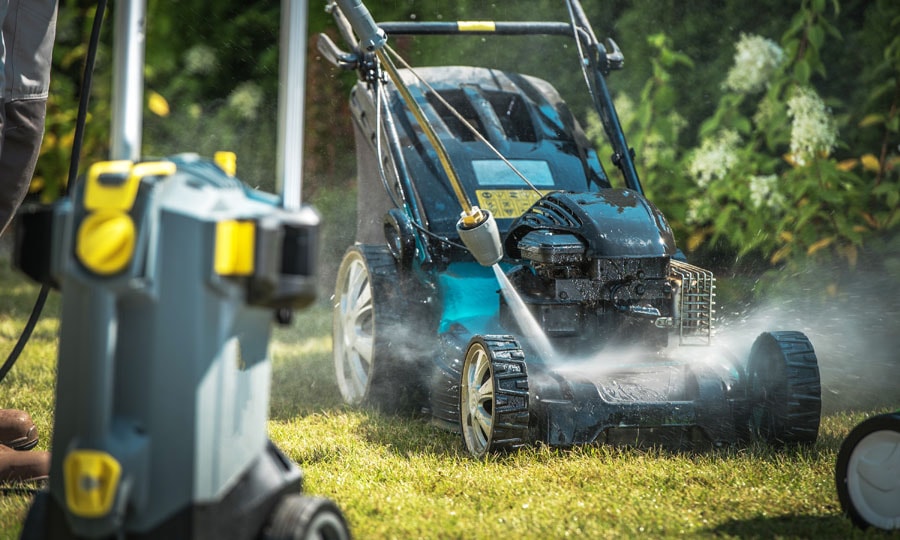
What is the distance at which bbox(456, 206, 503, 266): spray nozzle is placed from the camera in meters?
3.37

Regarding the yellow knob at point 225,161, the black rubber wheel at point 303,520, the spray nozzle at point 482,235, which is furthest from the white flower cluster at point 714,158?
the black rubber wheel at point 303,520

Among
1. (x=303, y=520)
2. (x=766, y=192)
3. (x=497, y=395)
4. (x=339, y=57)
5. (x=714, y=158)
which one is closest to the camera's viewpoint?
(x=303, y=520)

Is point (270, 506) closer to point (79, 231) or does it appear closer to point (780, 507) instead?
point (79, 231)

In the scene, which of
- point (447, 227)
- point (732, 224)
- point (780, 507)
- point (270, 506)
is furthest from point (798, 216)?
point (270, 506)

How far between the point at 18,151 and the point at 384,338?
53.4 inches

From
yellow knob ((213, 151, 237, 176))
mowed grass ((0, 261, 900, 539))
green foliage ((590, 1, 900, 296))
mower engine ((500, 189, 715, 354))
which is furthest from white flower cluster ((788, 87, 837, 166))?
yellow knob ((213, 151, 237, 176))

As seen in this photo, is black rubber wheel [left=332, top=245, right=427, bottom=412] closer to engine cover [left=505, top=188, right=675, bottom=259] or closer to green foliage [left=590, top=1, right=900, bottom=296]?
engine cover [left=505, top=188, right=675, bottom=259]

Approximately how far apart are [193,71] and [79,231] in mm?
8063

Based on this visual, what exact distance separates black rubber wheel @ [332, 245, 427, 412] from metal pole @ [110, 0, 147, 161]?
1.94 meters

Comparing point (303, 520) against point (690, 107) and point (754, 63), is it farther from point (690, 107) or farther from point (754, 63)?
point (690, 107)

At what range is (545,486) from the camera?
3016 mm

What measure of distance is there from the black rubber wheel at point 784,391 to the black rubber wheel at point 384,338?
119cm

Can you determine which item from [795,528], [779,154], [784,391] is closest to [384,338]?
[784,391]

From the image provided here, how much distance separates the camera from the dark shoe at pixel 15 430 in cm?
327
